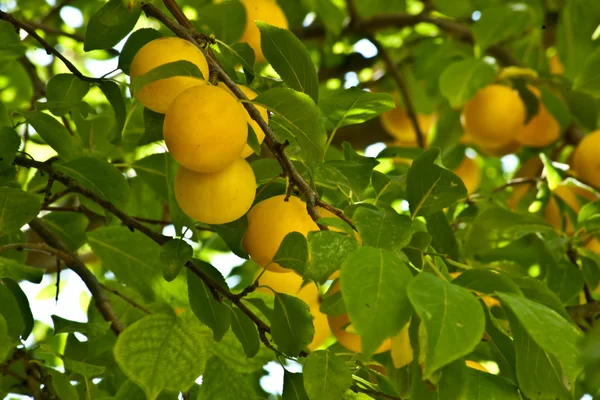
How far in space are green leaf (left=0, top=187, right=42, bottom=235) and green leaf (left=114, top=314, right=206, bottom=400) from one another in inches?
8.4

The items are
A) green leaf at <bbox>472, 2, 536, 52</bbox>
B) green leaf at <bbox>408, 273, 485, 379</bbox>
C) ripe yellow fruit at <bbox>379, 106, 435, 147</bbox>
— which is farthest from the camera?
ripe yellow fruit at <bbox>379, 106, 435, 147</bbox>

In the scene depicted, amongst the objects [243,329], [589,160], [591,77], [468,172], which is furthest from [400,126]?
[243,329]

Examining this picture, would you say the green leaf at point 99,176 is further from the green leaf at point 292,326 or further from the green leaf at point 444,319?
the green leaf at point 444,319

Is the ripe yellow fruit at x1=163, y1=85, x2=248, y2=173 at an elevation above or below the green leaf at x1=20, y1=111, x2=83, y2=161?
above

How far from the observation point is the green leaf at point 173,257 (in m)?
0.95

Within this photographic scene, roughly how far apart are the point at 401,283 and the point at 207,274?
37 centimetres

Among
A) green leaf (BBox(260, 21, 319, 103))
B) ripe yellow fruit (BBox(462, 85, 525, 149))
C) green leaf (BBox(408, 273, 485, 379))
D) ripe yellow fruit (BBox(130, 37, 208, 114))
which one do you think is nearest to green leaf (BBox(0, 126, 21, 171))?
ripe yellow fruit (BBox(130, 37, 208, 114))

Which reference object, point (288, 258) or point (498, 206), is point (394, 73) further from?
point (288, 258)

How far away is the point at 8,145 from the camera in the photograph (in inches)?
39.5

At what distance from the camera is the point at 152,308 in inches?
47.8

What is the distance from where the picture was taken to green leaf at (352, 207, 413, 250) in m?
0.78

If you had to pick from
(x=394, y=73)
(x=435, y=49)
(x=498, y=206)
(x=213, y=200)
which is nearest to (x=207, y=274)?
(x=213, y=200)

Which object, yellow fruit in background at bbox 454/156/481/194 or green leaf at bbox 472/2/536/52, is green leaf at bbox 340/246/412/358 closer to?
green leaf at bbox 472/2/536/52

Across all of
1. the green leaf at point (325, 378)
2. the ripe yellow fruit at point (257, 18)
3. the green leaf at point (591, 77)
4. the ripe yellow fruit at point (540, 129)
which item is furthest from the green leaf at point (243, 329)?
the ripe yellow fruit at point (540, 129)
